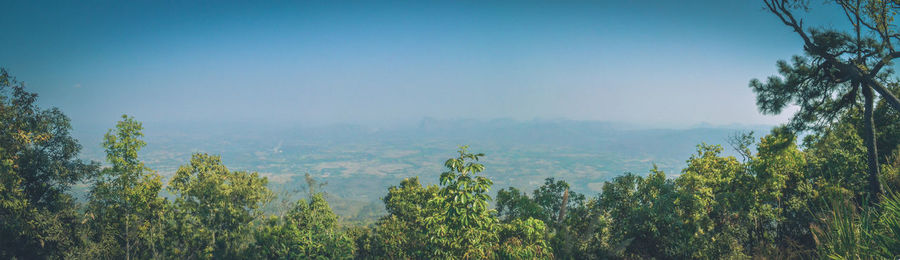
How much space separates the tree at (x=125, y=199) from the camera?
10.9m

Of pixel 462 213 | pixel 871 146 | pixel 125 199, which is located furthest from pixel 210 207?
pixel 871 146

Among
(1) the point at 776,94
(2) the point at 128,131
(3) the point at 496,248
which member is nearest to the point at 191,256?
(2) the point at 128,131

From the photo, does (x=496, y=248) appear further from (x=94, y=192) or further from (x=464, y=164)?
(x=94, y=192)

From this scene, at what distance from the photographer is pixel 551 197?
50.2ft

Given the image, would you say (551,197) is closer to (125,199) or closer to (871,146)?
(871,146)

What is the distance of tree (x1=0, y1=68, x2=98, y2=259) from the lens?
1232cm

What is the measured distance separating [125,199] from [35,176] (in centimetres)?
560

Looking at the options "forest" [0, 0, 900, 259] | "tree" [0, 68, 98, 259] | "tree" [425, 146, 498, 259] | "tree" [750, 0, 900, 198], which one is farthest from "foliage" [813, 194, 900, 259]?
"tree" [0, 68, 98, 259]

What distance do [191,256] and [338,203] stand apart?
113 meters

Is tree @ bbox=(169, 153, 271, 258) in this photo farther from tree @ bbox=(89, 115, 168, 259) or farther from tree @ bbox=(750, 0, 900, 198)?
tree @ bbox=(750, 0, 900, 198)

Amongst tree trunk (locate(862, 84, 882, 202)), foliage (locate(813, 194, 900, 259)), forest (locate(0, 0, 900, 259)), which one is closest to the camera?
foliage (locate(813, 194, 900, 259))

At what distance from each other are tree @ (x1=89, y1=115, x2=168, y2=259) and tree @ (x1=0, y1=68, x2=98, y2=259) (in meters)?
1.12

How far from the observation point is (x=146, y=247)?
1617 cm

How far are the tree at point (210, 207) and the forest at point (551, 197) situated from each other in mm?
78
